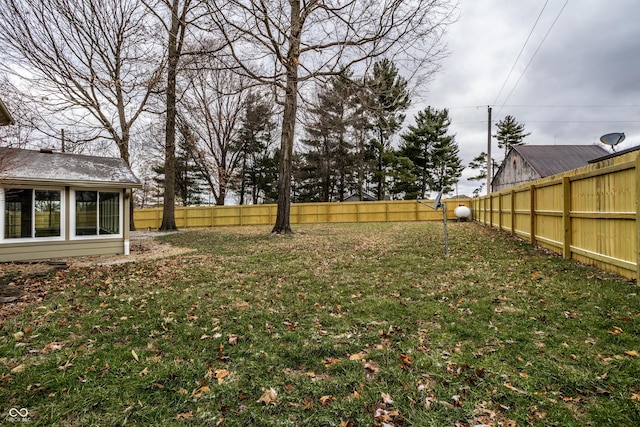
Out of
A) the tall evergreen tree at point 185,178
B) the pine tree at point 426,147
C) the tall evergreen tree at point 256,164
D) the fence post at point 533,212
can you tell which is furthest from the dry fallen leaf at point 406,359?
the tall evergreen tree at point 185,178

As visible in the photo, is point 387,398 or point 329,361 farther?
point 329,361

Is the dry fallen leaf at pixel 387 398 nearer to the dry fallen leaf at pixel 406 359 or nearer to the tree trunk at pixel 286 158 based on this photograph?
the dry fallen leaf at pixel 406 359

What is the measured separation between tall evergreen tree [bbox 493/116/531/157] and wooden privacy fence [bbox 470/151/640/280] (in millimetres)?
35851

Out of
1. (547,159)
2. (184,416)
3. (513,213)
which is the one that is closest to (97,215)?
(184,416)

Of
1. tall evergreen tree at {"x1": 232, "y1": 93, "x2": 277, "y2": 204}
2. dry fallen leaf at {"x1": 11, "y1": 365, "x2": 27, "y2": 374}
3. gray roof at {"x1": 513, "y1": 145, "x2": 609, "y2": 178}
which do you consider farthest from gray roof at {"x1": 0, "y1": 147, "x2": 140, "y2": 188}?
gray roof at {"x1": 513, "y1": 145, "x2": 609, "y2": 178}

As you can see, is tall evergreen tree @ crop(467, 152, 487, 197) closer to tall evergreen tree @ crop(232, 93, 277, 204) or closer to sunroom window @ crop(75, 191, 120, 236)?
tall evergreen tree @ crop(232, 93, 277, 204)

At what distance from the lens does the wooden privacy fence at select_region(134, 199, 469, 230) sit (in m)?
19.0

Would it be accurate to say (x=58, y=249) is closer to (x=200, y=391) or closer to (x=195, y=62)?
(x=195, y=62)

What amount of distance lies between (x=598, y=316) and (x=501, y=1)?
7.94m

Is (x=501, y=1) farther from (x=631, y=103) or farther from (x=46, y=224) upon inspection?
(x=631, y=103)

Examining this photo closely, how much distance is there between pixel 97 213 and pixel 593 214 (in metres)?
10.8

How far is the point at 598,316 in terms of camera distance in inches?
121

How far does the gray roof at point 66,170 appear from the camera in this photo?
285 inches

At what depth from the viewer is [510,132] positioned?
37.5 metres
